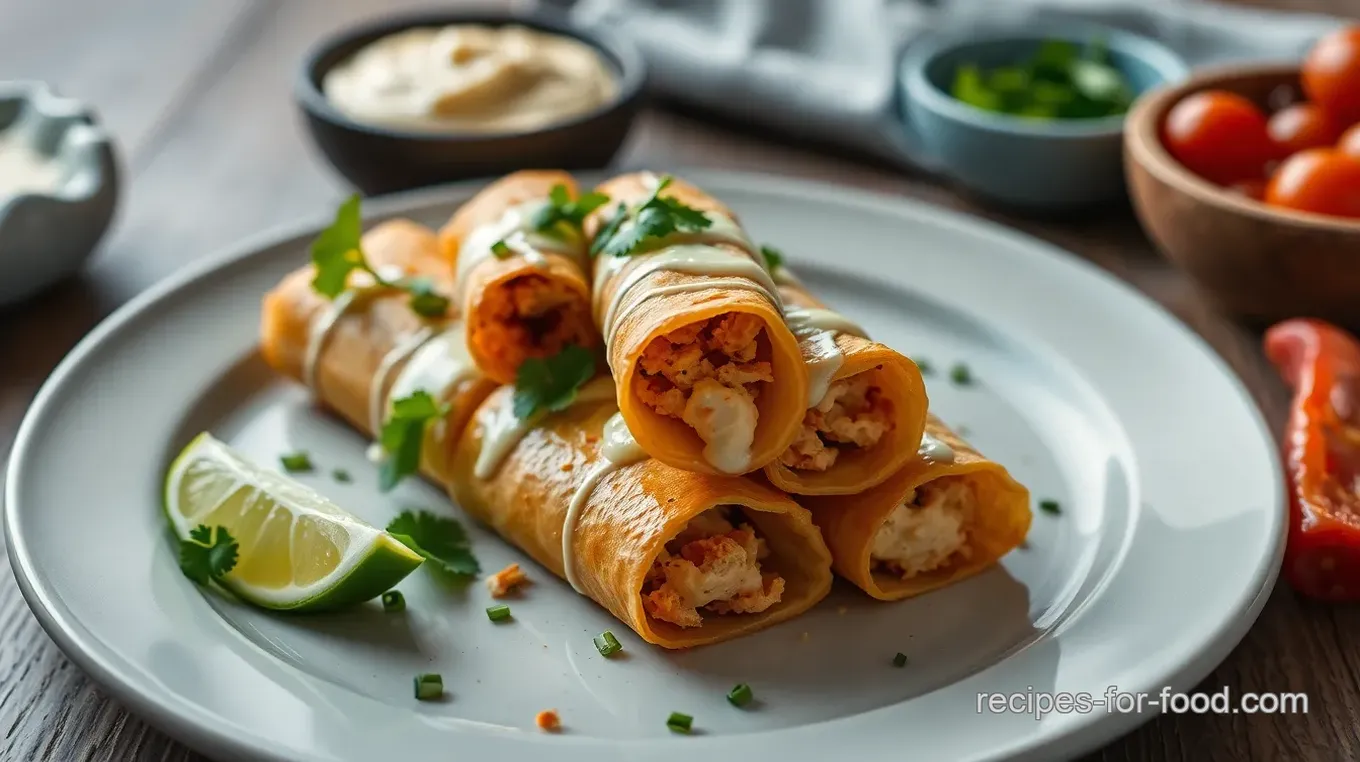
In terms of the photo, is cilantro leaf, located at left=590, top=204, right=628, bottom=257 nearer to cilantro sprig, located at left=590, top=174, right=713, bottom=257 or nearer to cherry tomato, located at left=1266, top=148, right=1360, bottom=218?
cilantro sprig, located at left=590, top=174, right=713, bottom=257

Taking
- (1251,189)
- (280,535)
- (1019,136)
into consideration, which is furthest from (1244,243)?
(280,535)

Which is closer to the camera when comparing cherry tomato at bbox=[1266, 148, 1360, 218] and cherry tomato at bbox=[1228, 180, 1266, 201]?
cherry tomato at bbox=[1266, 148, 1360, 218]

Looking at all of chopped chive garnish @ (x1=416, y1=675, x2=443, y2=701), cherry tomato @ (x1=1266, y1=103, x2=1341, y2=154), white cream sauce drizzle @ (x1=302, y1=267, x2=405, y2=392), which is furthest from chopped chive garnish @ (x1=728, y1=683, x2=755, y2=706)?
cherry tomato @ (x1=1266, y1=103, x2=1341, y2=154)

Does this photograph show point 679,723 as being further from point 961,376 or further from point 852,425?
point 961,376

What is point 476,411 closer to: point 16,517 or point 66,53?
point 16,517

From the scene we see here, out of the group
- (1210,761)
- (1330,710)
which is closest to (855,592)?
(1210,761)

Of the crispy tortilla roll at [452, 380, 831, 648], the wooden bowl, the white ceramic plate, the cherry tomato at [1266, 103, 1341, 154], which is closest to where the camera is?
the white ceramic plate

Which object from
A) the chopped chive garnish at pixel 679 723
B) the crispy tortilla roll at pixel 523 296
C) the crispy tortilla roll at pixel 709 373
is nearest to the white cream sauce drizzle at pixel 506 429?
the crispy tortilla roll at pixel 523 296
